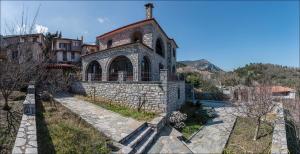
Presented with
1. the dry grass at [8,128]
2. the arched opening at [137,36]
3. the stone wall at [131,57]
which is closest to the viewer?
the dry grass at [8,128]

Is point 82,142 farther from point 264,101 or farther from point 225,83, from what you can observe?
point 225,83

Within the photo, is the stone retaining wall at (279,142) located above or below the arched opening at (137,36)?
below

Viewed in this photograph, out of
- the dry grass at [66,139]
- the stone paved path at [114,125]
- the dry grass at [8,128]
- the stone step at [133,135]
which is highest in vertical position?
the dry grass at [8,128]

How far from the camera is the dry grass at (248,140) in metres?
8.36

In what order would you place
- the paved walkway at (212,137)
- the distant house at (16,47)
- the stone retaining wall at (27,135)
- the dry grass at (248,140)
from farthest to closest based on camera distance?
the paved walkway at (212,137) → the dry grass at (248,140) → the distant house at (16,47) → the stone retaining wall at (27,135)

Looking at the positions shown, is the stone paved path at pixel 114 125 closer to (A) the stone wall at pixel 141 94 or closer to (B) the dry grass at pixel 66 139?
(B) the dry grass at pixel 66 139

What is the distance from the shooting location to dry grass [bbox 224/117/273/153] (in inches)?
329

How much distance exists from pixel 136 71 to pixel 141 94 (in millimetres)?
2816

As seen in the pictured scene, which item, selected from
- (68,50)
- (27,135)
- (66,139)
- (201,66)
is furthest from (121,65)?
(201,66)

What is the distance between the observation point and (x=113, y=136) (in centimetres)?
718

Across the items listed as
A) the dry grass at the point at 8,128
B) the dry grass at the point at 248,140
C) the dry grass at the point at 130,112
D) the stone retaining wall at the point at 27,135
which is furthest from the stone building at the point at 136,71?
the stone retaining wall at the point at 27,135

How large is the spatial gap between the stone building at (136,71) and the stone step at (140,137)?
2.79 meters

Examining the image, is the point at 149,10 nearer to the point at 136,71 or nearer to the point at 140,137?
the point at 136,71

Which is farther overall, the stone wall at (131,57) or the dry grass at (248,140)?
the stone wall at (131,57)
